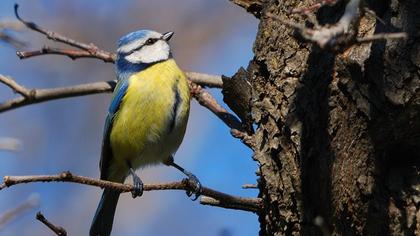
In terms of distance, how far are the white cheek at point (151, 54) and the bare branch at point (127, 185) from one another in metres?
1.77

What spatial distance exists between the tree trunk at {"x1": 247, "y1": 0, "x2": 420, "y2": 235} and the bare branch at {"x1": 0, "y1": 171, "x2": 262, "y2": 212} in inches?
3.2

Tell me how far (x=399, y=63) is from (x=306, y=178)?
1.70 ft

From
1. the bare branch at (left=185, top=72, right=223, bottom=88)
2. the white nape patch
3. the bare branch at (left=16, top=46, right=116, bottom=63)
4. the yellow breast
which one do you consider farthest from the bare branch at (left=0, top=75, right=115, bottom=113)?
the white nape patch

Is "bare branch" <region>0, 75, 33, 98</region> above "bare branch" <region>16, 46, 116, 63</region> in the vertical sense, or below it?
below

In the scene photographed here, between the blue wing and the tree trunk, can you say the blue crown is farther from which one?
the tree trunk

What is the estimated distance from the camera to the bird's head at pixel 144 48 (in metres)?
4.29

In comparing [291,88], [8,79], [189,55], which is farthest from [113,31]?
[291,88]

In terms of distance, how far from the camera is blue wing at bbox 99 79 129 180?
3965 mm

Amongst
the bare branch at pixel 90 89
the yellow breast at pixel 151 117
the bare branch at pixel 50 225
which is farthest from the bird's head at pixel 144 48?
the bare branch at pixel 50 225

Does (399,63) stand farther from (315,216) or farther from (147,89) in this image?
(147,89)

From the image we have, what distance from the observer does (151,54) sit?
436 centimetres

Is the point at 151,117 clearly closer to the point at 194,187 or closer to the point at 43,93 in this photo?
the point at 43,93

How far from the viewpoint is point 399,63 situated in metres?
2.40

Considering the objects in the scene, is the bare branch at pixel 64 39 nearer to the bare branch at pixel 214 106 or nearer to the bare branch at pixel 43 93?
the bare branch at pixel 43 93
